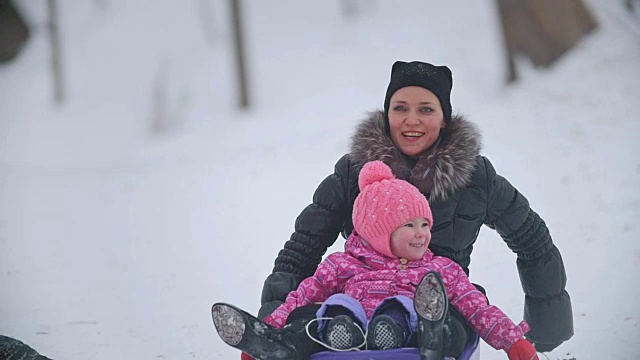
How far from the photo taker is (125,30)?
6.86 meters

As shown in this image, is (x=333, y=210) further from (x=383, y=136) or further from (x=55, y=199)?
(x=55, y=199)

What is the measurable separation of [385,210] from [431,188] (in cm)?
22

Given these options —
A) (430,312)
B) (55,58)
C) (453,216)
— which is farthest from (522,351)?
(55,58)

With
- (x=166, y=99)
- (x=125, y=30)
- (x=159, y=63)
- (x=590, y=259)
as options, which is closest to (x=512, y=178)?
(x=590, y=259)

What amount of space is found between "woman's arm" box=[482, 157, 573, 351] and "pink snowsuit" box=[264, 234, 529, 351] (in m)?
0.28

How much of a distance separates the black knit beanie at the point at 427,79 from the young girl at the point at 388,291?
0.24m

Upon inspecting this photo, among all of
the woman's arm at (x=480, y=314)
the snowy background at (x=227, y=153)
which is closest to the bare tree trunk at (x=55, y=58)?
the snowy background at (x=227, y=153)

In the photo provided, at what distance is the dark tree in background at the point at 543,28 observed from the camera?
5184 millimetres

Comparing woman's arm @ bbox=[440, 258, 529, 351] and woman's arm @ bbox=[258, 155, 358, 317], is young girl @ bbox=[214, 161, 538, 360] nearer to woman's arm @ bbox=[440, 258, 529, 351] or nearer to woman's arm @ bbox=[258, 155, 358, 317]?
woman's arm @ bbox=[440, 258, 529, 351]

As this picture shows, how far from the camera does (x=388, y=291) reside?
1.55 metres

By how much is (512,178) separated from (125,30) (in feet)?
12.7

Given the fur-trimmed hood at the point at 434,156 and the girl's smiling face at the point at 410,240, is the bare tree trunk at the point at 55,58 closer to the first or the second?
the fur-trimmed hood at the point at 434,156

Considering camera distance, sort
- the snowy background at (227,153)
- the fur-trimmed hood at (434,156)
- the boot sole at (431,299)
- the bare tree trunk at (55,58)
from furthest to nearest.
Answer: the bare tree trunk at (55,58) → the snowy background at (227,153) → the fur-trimmed hood at (434,156) → the boot sole at (431,299)

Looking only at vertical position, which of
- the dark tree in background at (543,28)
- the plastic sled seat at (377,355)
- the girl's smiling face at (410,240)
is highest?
the dark tree in background at (543,28)
